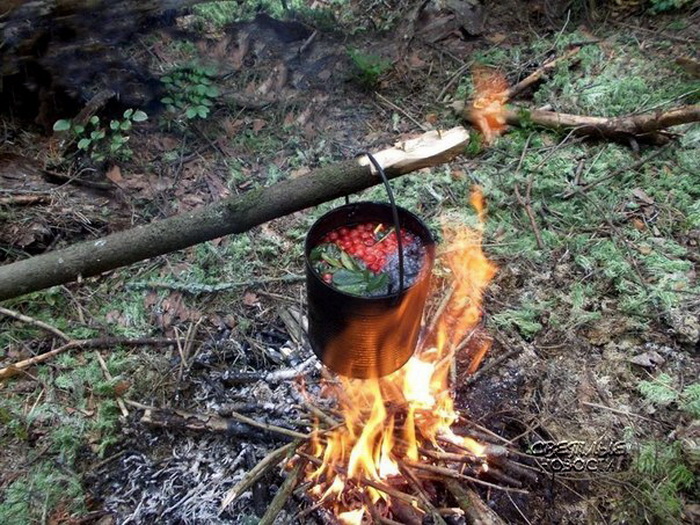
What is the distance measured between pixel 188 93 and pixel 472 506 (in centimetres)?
444

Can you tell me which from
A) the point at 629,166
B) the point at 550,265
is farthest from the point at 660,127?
the point at 550,265

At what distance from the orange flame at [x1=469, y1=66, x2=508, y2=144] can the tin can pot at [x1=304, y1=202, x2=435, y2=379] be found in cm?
282

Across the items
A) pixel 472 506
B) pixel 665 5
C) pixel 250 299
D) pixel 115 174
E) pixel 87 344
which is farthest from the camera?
pixel 665 5

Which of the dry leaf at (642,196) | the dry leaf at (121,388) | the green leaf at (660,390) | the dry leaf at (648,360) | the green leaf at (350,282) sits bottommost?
the green leaf at (660,390)

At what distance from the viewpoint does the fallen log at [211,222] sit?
9.98 ft

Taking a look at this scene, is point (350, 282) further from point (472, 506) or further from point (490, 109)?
point (490, 109)

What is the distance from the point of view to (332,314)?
2.47 metres

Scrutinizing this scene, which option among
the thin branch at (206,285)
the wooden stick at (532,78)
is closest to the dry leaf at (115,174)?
the thin branch at (206,285)

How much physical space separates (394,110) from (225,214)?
3023 millimetres

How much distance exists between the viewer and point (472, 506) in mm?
2502

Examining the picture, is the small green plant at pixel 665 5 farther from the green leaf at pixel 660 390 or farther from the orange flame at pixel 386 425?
the orange flame at pixel 386 425

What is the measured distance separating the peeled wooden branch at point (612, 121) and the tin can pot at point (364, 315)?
299 cm

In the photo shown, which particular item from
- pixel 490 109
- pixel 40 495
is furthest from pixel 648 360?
pixel 40 495

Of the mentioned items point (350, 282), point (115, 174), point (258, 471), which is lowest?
point (258, 471)
